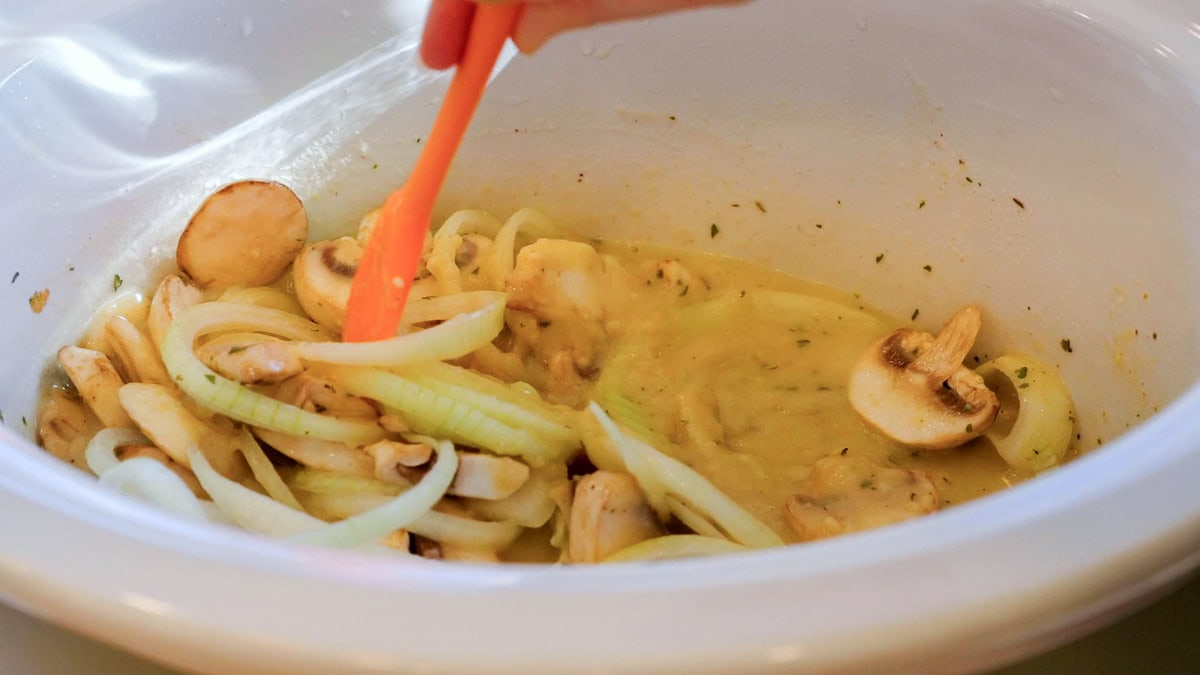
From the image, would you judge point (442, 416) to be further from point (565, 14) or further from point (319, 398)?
point (565, 14)

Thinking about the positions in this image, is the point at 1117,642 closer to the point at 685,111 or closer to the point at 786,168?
the point at 786,168

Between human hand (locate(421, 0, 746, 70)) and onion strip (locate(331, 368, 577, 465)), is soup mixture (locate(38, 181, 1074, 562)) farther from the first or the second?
human hand (locate(421, 0, 746, 70))

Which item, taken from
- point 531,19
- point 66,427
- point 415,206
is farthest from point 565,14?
point 66,427

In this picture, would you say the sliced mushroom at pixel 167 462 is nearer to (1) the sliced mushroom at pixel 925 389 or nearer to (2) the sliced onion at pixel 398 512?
(2) the sliced onion at pixel 398 512

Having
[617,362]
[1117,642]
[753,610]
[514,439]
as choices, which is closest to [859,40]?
[617,362]

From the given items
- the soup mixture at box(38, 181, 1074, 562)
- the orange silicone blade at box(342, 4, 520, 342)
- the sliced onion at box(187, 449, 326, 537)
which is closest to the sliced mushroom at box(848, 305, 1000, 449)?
the soup mixture at box(38, 181, 1074, 562)

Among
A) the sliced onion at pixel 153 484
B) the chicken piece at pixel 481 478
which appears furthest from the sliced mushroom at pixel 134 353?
the chicken piece at pixel 481 478
